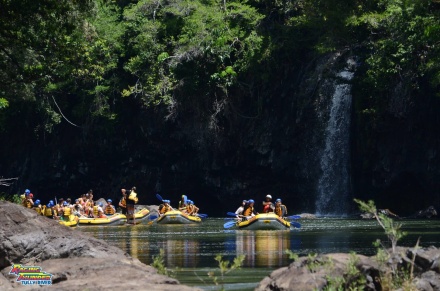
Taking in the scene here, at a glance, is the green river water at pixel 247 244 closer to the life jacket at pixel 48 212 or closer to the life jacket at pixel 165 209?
the life jacket at pixel 48 212

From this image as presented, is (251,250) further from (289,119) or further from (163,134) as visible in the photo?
(163,134)

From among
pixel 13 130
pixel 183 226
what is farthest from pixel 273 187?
pixel 13 130

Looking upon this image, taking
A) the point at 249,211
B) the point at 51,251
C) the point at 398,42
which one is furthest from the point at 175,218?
the point at 51,251

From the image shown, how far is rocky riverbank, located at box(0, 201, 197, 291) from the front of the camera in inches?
472

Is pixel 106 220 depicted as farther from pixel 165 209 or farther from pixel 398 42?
pixel 398 42

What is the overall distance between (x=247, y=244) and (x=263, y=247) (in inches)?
49.0

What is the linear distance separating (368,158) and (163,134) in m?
10.7

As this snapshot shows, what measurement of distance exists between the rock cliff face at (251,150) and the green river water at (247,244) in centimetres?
665

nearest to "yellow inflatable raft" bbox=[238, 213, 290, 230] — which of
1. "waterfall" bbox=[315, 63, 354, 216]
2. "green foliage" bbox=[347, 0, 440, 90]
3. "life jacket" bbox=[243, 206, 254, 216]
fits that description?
"life jacket" bbox=[243, 206, 254, 216]

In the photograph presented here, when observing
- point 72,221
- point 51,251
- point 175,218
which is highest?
point 175,218

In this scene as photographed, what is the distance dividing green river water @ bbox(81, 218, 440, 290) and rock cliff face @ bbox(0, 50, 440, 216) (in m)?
6.65

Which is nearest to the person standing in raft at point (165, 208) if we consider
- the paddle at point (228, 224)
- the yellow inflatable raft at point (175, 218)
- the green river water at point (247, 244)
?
the yellow inflatable raft at point (175, 218)

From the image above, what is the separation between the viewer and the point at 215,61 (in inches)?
1713

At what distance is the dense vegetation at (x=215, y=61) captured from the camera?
36.0 metres
